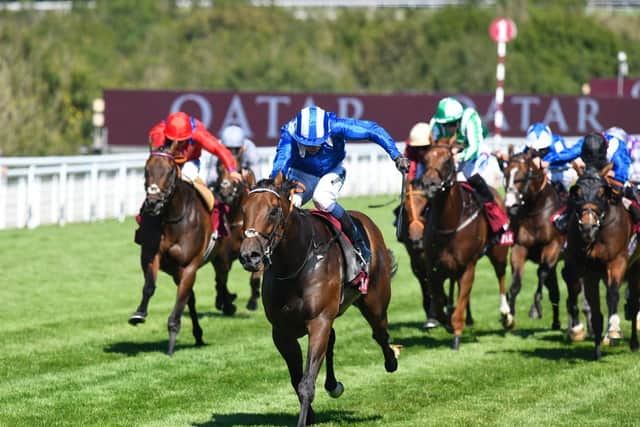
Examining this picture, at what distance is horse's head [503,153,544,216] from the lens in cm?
1391

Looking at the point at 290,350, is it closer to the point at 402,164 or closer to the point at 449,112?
the point at 402,164

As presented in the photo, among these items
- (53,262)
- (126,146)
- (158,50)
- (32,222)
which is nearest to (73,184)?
(32,222)

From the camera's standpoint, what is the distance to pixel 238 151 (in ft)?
49.0

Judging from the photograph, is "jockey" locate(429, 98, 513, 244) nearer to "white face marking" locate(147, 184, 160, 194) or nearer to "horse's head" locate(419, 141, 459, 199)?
"horse's head" locate(419, 141, 459, 199)

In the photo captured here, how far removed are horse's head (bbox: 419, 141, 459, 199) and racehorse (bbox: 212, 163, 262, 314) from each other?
7.51 ft

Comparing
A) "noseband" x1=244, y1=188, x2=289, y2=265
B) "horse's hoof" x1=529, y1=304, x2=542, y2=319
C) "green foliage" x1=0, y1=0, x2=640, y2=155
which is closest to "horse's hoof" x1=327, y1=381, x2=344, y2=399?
"noseband" x1=244, y1=188, x2=289, y2=265

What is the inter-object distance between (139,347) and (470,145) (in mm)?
3593

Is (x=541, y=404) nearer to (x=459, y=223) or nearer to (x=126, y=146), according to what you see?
(x=459, y=223)

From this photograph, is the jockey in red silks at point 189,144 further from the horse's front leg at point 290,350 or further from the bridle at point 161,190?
the horse's front leg at point 290,350

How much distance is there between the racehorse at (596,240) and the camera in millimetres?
11648

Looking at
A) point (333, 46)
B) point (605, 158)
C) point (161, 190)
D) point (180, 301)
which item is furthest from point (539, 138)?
point (333, 46)

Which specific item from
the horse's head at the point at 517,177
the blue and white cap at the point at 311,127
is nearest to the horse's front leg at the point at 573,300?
the horse's head at the point at 517,177

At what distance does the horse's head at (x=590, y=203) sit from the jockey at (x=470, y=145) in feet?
4.42

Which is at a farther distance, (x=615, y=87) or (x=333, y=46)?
(x=333, y=46)
